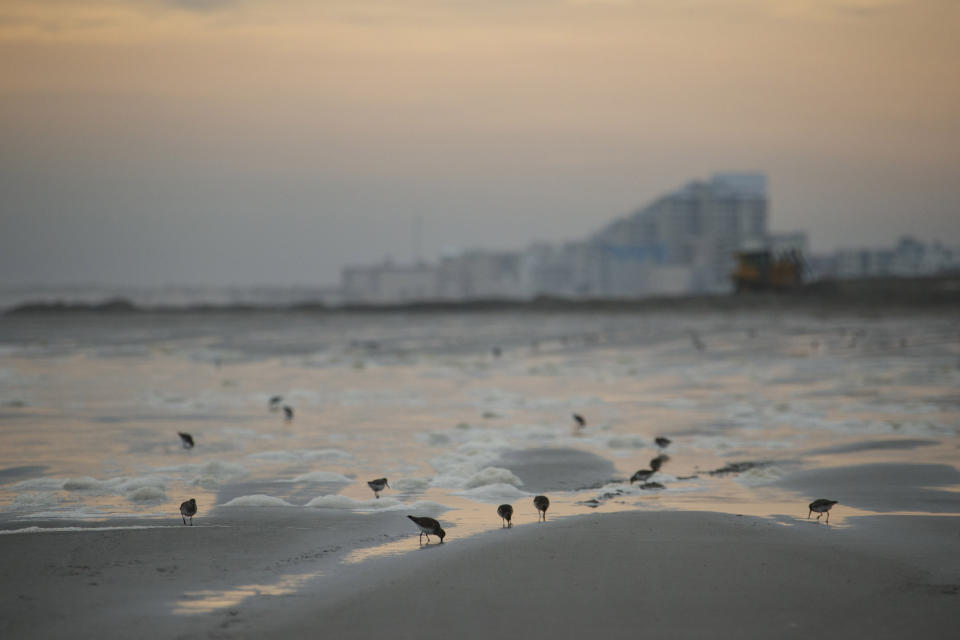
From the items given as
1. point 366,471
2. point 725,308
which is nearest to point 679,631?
point 366,471

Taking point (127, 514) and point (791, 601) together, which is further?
point (127, 514)

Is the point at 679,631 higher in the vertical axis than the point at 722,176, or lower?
lower

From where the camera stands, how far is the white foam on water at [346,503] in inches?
318

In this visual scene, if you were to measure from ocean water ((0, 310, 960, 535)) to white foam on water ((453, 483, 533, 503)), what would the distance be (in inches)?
1.3

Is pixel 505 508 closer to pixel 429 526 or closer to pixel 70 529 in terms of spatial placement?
pixel 429 526

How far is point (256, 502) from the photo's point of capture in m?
8.09

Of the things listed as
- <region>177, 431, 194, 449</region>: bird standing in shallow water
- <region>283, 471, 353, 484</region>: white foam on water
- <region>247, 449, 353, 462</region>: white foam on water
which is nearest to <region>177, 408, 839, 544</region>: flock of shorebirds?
<region>283, 471, 353, 484</region>: white foam on water

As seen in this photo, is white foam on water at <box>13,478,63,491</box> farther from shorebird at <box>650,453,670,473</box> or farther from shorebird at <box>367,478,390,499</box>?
shorebird at <box>650,453,670,473</box>

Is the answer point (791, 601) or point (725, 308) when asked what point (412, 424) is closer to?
point (791, 601)

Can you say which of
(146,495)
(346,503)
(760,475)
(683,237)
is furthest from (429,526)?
(683,237)

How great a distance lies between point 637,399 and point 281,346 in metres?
18.7

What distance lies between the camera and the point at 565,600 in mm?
5406

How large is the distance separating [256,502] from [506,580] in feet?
10.4

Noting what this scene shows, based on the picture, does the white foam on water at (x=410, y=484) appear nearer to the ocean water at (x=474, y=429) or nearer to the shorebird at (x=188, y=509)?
the ocean water at (x=474, y=429)
